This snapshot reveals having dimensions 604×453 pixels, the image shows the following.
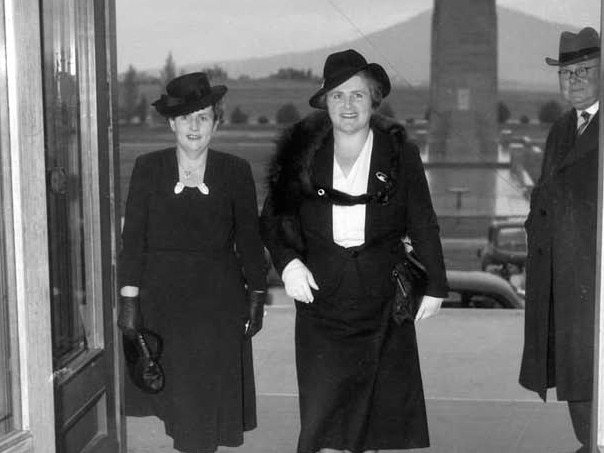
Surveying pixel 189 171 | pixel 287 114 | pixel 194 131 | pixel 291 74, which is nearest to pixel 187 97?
pixel 194 131

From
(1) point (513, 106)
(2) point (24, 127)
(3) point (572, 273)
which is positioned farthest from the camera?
(1) point (513, 106)

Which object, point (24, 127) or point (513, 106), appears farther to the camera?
point (513, 106)

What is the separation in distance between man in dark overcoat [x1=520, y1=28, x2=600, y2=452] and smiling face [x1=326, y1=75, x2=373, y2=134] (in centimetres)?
65

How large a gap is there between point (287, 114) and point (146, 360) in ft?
12.3

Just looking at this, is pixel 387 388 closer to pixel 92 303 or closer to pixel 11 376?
pixel 92 303

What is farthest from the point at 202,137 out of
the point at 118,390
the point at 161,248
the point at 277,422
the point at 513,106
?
the point at 513,106

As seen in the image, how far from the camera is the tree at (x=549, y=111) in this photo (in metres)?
6.69

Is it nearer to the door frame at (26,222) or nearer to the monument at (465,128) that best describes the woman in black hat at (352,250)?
the door frame at (26,222)

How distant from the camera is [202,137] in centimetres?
277

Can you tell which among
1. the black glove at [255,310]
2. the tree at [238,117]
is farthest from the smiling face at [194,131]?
the tree at [238,117]

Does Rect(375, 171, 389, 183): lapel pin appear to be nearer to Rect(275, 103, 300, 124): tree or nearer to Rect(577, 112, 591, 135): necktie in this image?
Rect(577, 112, 591, 135): necktie

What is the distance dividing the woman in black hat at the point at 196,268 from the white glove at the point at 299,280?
11 cm

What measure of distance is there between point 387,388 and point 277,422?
3.83 feet

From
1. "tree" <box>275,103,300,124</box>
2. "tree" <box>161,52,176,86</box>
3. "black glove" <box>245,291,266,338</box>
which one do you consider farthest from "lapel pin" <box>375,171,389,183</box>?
"tree" <box>161,52,176,86</box>
